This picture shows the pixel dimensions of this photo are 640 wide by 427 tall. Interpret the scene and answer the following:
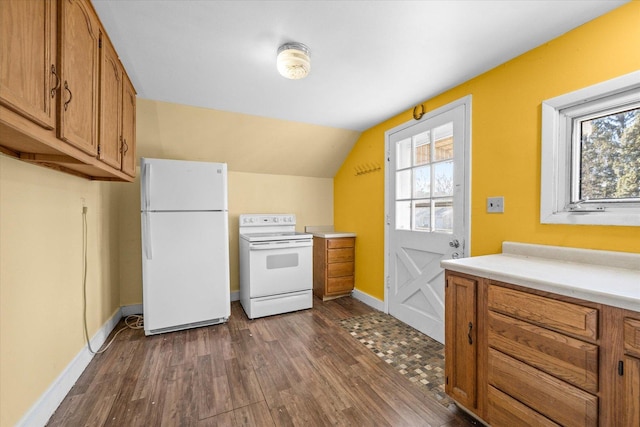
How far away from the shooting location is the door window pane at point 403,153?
9.34 ft

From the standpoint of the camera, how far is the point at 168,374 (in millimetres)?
1984

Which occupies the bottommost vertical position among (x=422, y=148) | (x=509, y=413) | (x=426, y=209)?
(x=509, y=413)

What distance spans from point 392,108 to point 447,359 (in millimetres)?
2318

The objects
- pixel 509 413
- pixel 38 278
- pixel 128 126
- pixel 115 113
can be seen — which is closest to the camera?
pixel 509 413

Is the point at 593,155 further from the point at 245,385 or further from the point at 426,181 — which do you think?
the point at 245,385

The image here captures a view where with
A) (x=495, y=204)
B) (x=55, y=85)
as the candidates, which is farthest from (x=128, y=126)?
A: (x=495, y=204)

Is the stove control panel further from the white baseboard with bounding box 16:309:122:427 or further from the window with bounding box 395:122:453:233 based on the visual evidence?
the white baseboard with bounding box 16:309:122:427

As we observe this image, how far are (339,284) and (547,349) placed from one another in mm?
2555

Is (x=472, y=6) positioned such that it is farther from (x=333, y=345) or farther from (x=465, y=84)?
(x=333, y=345)

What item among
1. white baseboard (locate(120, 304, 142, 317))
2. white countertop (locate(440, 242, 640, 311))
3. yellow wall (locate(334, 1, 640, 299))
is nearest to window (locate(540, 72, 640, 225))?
yellow wall (locate(334, 1, 640, 299))

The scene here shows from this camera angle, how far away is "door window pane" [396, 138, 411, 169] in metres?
2.85

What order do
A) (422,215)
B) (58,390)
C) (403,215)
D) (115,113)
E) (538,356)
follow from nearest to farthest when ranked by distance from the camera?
(538,356), (58,390), (115,113), (422,215), (403,215)

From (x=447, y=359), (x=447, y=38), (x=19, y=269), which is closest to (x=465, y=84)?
(x=447, y=38)

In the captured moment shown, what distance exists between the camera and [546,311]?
1180 mm
